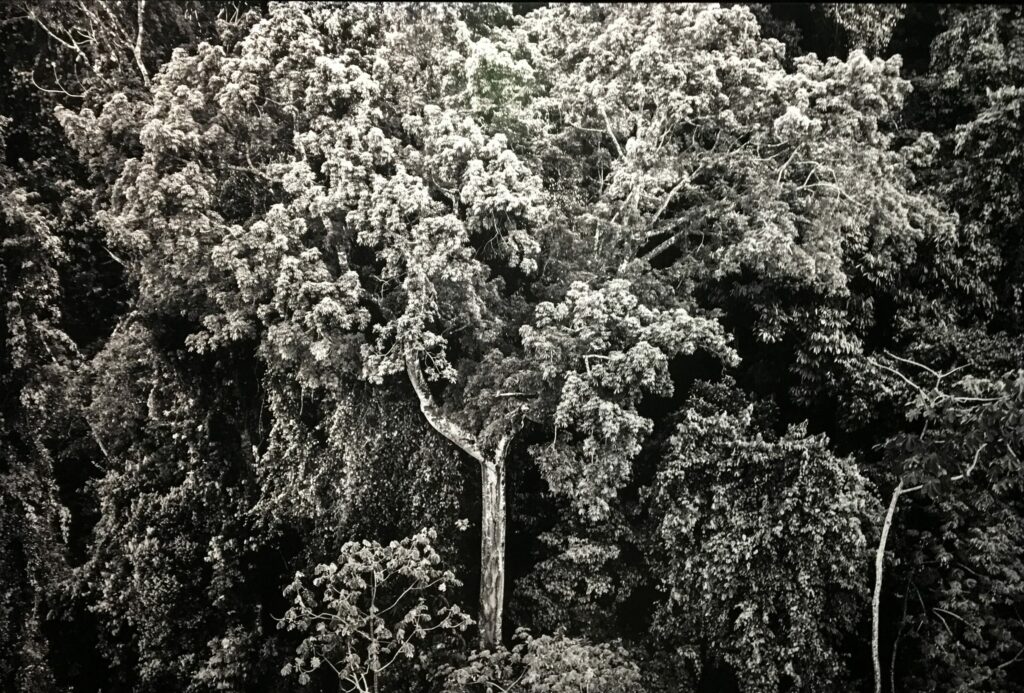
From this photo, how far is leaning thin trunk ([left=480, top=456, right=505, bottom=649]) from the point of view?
6.26 metres

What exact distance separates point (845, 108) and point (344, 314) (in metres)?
4.96

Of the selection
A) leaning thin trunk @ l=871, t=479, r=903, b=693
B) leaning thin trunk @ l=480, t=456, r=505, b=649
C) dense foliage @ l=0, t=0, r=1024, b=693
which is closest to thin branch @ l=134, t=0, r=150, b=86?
dense foliage @ l=0, t=0, r=1024, b=693

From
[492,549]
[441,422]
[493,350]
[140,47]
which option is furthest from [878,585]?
[140,47]

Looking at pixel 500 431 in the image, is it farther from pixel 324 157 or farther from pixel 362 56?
pixel 362 56

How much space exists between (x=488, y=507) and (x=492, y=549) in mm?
432

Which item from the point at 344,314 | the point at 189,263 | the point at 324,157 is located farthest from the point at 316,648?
the point at 324,157

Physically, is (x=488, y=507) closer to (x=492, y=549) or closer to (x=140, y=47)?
(x=492, y=549)

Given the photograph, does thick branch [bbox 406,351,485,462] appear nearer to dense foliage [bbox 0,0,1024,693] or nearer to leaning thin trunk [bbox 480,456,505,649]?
dense foliage [bbox 0,0,1024,693]

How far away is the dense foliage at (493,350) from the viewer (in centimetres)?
538

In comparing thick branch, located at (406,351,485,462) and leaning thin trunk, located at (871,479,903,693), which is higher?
thick branch, located at (406,351,485,462)

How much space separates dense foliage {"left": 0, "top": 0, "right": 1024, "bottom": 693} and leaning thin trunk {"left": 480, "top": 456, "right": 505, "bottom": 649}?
55 millimetres

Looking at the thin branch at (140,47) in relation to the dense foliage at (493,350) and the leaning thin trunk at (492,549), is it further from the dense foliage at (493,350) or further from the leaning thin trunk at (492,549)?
the leaning thin trunk at (492,549)

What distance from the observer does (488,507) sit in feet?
21.1

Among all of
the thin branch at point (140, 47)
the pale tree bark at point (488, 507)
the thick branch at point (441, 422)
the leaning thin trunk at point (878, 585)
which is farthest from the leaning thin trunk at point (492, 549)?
the thin branch at point (140, 47)
